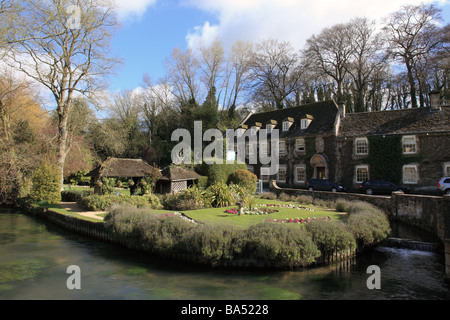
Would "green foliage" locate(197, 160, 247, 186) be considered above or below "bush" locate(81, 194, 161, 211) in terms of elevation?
above

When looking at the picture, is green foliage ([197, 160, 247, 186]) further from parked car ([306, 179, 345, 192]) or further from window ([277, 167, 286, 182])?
window ([277, 167, 286, 182])

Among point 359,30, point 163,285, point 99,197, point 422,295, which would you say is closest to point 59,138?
point 99,197

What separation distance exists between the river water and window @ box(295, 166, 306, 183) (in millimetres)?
19879

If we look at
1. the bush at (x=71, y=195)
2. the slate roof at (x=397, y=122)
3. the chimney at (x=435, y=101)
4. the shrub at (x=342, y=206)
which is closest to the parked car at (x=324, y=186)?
the slate roof at (x=397, y=122)

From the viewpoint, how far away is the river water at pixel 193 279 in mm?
8172

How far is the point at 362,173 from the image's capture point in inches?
1127

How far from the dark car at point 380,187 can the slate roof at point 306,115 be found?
23.4 feet

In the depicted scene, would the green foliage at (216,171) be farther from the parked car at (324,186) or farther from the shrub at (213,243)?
the shrub at (213,243)

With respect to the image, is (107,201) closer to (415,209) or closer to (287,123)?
(415,209)

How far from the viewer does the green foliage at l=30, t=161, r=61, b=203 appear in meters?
21.8

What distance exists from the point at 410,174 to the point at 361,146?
4.83 m

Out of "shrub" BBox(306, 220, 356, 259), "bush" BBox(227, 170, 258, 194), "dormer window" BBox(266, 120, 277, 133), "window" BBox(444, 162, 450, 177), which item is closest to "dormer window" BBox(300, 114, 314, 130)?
"dormer window" BBox(266, 120, 277, 133)

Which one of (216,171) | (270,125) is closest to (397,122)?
(270,125)
